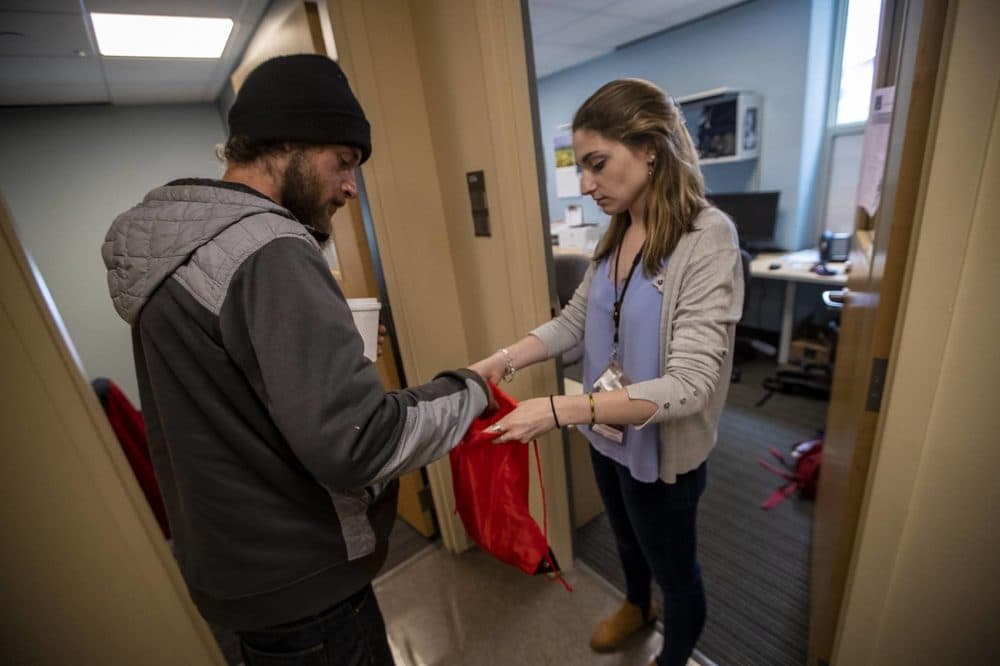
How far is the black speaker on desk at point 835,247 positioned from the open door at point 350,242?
9.60ft

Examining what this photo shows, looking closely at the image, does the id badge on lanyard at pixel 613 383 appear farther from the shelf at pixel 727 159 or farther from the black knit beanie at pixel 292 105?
the shelf at pixel 727 159

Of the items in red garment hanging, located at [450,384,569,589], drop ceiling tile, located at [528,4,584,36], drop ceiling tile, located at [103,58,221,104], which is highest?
drop ceiling tile, located at [528,4,584,36]

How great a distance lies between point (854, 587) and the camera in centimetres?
85

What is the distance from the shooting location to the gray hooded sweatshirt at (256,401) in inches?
24.9

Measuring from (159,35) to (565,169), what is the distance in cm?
350

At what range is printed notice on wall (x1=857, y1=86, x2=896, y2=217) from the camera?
129 centimetres

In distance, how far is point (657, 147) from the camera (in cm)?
101

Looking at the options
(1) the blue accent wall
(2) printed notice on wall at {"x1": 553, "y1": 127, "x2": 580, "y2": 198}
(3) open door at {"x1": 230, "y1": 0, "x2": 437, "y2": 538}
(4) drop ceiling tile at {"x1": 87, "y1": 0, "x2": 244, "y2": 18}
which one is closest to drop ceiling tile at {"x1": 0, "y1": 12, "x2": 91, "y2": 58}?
(4) drop ceiling tile at {"x1": 87, "y1": 0, "x2": 244, "y2": 18}

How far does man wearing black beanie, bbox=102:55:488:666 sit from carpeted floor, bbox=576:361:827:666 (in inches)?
47.8

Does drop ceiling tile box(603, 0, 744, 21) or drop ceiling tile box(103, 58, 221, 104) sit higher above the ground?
drop ceiling tile box(603, 0, 744, 21)

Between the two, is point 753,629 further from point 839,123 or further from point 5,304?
point 839,123

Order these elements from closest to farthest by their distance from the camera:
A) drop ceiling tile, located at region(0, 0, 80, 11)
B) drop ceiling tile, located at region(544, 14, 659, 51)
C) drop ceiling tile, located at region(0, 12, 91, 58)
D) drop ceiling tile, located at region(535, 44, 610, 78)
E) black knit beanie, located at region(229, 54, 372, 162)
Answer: black knit beanie, located at region(229, 54, 372, 162) → drop ceiling tile, located at region(0, 0, 80, 11) → drop ceiling tile, located at region(0, 12, 91, 58) → drop ceiling tile, located at region(544, 14, 659, 51) → drop ceiling tile, located at region(535, 44, 610, 78)

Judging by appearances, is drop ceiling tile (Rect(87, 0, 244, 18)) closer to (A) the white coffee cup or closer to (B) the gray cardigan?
(A) the white coffee cup

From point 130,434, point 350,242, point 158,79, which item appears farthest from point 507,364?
point 158,79
